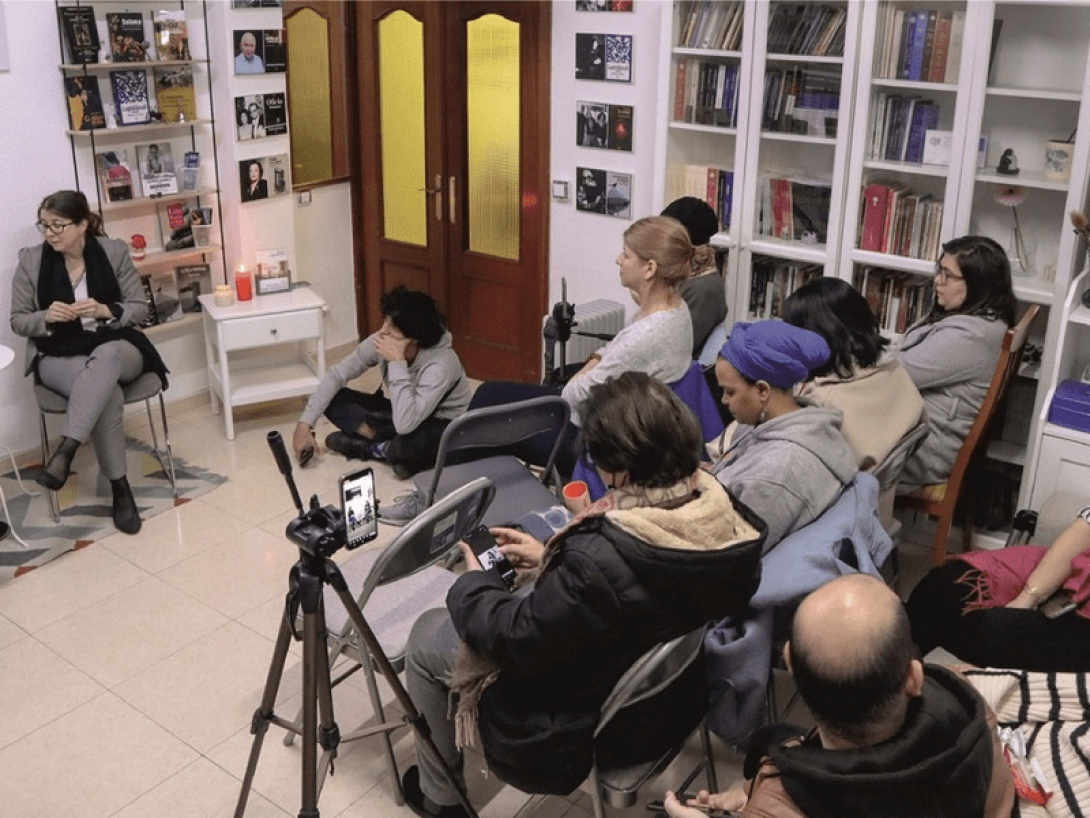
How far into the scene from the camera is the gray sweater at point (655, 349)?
12.1ft

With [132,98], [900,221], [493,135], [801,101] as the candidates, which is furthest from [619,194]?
[132,98]

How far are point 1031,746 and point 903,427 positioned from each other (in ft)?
3.87

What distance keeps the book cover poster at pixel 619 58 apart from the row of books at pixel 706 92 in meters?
0.36

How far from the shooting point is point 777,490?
2.74 metres

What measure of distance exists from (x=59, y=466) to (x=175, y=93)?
188 centimetres

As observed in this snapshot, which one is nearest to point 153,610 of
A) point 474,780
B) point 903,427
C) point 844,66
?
point 474,780

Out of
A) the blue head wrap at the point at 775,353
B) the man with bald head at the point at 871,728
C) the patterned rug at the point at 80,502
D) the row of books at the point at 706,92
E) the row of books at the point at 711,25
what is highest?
the row of books at the point at 711,25

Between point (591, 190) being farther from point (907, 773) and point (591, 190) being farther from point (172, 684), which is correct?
point (907, 773)

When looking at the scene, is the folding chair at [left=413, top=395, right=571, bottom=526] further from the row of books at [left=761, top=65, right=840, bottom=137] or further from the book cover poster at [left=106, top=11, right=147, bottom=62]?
the book cover poster at [left=106, top=11, right=147, bottom=62]

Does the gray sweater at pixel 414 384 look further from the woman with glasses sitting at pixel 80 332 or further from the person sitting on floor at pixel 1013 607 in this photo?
the person sitting on floor at pixel 1013 607

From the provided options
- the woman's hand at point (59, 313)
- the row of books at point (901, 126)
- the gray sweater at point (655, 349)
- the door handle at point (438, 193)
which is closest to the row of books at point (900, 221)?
the row of books at point (901, 126)

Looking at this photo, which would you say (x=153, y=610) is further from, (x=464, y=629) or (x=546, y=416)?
(x=464, y=629)

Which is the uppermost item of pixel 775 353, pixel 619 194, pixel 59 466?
pixel 619 194

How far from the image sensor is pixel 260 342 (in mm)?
5242
